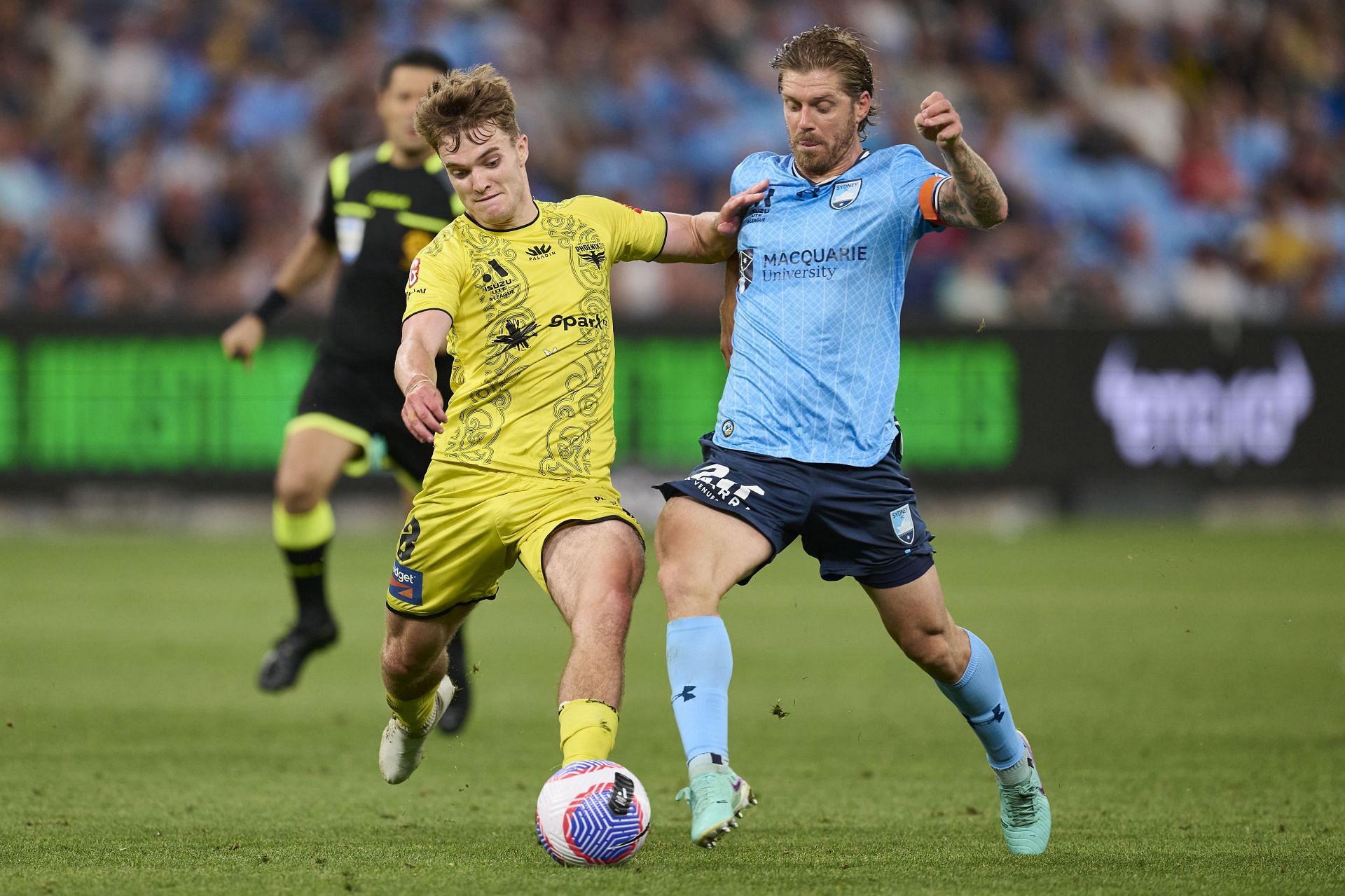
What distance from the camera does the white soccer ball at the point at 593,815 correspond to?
14.4 ft

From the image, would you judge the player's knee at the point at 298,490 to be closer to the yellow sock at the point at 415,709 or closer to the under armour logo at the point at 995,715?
the yellow sock at the point at 415,709

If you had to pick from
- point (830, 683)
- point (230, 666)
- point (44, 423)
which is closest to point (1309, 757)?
point (830, 683)

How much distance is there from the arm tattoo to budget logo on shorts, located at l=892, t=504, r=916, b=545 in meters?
0.79

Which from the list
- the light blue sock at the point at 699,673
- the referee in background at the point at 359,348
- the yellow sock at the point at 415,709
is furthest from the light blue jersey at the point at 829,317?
the referee in background at the point at 359,348

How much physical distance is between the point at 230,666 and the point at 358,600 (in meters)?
2.41

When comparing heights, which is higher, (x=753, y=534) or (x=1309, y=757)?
(x=753, y=534)

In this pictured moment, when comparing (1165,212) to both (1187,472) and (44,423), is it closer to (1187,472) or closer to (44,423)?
(1187,472)

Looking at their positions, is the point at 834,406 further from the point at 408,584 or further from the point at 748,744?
the point at 748,744

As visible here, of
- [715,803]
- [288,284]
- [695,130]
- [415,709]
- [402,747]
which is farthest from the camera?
[695,130]

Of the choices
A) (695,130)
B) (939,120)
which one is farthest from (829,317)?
(695,130)

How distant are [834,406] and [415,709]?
A: 1692 mm

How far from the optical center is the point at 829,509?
4848 millimetres

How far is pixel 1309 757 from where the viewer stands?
649 centimetres

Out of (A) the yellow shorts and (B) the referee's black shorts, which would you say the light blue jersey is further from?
(B) the referee's black shorts
